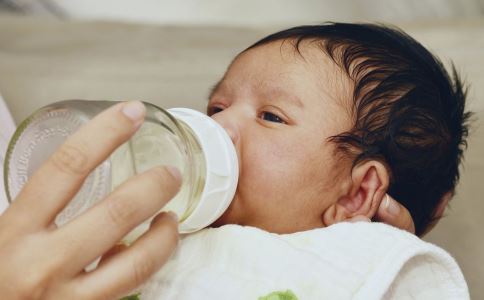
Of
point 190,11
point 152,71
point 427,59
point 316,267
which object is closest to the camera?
point 316,267

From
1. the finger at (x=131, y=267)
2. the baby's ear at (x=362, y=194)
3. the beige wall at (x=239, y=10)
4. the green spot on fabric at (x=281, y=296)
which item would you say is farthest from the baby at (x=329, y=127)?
the beige wall at (x=239, y=10)

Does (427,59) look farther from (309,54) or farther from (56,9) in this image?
(56,9)

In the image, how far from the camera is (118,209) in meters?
0.58

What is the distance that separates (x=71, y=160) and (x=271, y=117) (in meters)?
0.41

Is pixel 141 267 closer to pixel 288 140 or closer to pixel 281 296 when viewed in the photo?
pixel 281 296

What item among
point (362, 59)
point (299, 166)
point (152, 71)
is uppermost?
point (362, 59)

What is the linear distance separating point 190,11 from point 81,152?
134cm

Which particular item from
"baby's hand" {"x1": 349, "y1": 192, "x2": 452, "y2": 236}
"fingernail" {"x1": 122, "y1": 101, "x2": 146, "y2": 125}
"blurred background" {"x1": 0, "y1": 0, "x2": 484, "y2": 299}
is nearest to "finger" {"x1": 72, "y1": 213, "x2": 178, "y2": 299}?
"fingernail" {"x1": 122, "y1": 101, "x2": 146, "y2": 125}

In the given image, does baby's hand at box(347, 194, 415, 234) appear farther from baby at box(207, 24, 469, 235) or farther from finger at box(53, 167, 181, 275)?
finger at box(53, 167, 181, 275)

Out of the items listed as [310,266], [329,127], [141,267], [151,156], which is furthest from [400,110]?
[141,267]

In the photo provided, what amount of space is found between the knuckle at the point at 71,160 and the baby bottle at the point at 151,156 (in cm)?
7

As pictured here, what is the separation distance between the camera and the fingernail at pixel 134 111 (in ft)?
1.96

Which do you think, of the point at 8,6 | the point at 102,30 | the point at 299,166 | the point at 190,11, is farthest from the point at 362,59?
the point at 8,6

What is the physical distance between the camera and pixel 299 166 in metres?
0.91
